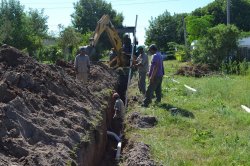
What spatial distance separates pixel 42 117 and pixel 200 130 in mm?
3849

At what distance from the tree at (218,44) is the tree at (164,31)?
35.5 metres

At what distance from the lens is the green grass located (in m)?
8.04

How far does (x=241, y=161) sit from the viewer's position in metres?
7.64

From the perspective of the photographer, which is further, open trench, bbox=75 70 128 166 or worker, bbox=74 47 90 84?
worker, bbox=74 47 90 84

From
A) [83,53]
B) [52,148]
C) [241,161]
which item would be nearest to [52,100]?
[52,148]

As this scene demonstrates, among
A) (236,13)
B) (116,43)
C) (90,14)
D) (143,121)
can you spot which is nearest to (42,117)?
(143,121)

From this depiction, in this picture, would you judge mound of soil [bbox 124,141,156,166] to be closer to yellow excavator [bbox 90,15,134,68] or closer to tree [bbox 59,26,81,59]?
yellow excavator [bbox 90,15,134,68]

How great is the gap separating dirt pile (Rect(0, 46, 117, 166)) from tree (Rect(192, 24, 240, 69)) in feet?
57.8

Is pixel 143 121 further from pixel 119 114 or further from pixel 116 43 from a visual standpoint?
pixel 116 43

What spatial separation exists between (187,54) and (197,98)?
24500 mm

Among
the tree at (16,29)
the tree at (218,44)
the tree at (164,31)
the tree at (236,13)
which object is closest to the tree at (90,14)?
the tree at (164,31)

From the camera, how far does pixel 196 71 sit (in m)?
26.8

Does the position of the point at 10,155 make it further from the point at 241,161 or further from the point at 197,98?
the point at 197,98

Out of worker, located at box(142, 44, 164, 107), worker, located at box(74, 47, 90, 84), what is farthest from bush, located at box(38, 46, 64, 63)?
worker, located at box(142, 44, 164, 107)
